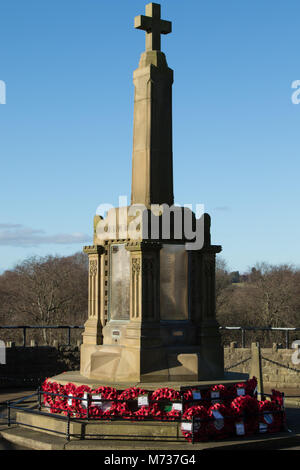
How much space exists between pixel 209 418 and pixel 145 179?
5479mm

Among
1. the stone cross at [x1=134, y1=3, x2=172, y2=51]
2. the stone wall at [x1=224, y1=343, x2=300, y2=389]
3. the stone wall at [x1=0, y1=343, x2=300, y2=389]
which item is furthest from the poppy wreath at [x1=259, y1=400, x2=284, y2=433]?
the stone wall at [x1=224, y1=343, x2=300, y2=389]

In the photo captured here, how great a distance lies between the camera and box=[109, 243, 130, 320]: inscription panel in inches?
559

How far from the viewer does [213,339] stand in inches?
562

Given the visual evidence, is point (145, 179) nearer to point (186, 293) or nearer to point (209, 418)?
point (186, 293)

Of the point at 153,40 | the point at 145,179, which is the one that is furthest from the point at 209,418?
the point at 153,40

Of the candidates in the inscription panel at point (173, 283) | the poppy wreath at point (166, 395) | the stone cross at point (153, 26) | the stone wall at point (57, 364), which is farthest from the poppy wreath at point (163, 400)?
the stone wall at point (57, 364)

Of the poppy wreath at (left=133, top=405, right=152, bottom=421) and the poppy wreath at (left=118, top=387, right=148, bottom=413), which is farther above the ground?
the poppy wreath at (left=118, top=387, right=148, bottom=413)

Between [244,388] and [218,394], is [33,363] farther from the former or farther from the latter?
[218,394]

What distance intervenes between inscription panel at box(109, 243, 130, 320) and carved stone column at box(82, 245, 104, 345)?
0.31m

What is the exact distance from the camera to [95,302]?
14.7 metres

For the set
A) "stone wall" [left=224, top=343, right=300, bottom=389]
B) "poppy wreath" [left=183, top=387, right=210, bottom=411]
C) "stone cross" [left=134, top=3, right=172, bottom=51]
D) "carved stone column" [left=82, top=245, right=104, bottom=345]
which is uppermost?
"stone cross" [left=134, top=3, right=172, bottom=51]

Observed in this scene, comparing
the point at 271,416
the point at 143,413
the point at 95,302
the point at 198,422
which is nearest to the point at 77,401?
the point at 143,413

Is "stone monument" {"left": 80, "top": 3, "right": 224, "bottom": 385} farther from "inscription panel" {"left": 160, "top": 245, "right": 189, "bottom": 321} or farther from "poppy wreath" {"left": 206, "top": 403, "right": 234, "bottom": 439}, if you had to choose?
"poppy wreath" {"left": 206, "top": 403, "right": 234, "bottom": 439}

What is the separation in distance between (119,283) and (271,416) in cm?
437
